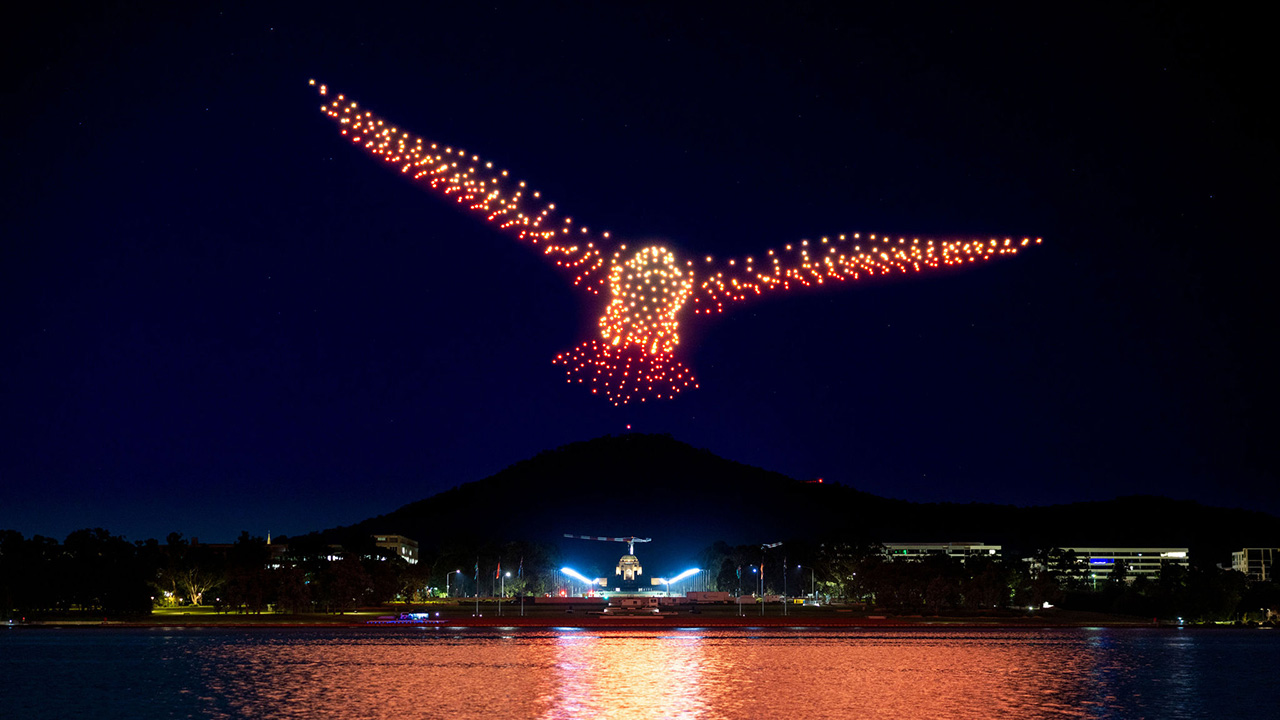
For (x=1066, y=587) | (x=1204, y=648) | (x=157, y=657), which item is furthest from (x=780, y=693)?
(x=1066, y=587)

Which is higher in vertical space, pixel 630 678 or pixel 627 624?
pixel 630 678

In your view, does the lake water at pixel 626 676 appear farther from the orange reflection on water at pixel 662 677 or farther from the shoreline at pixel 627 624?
the shoreline at pixel 627 624

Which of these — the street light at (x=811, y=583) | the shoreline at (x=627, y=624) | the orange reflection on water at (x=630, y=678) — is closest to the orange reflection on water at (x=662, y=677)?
the orange reflection on water at (x=630, y=678)

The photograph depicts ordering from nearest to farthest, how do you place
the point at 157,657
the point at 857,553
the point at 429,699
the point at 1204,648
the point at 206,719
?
the point at 206,719 → the point at 429,699 → the point at 157,657 → the point at 1204,648 → the point at 857,553

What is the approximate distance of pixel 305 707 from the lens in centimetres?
4356

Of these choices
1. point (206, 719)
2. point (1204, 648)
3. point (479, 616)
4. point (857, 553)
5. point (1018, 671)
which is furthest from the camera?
point (857, 553)

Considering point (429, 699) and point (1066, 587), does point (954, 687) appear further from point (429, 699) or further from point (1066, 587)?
point (1066, 587)

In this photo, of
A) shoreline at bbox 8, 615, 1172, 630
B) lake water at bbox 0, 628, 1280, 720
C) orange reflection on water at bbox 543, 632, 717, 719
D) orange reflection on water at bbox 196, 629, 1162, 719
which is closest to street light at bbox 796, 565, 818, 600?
shoreline at bbox 8, 615, 1172, 630

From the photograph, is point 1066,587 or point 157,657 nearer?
point 157,657

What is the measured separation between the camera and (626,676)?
5444cm

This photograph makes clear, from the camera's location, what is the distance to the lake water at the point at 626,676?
146ft

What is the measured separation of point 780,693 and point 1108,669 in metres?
22.2

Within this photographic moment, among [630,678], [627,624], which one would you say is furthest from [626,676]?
[627,624]

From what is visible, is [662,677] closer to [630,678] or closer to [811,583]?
[630,678]
